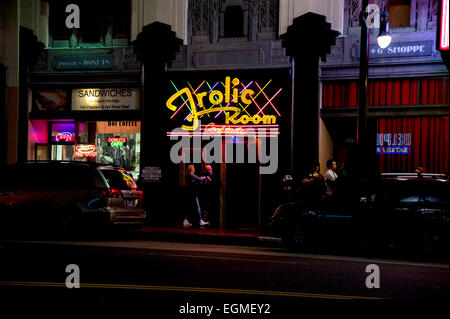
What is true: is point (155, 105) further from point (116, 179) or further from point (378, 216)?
point (378, 216)

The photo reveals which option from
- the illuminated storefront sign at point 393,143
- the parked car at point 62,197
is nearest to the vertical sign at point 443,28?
the illuminated storefront sign at point 393,143

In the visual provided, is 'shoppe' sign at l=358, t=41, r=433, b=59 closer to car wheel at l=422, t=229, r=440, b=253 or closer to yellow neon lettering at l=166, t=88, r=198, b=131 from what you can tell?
yellow neon lettering at l=166, t=88, r=198, b=131

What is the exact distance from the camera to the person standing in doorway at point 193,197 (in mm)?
16125

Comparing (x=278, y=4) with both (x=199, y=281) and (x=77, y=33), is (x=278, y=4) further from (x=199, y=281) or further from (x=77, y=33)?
(x=199, y=281)

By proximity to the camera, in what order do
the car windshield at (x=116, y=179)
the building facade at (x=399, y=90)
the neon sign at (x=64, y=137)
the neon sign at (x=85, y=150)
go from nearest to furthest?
the car windshield at (x=116, y=179)
the building facade at (x=399, y=90)
the neon sign at (x=85, y=150)
the neon sign at (x=64, y=137)

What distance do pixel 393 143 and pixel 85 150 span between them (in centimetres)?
1044

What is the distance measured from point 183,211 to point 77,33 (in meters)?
7.58

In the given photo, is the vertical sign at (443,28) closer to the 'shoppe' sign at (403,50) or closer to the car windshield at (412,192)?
the 'shoppe' sign at (403,50)

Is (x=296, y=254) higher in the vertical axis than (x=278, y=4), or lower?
lower

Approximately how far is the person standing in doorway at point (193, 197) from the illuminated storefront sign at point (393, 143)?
537 cm

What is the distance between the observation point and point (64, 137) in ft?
64.6

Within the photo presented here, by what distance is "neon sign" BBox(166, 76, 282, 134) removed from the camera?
1723 cm

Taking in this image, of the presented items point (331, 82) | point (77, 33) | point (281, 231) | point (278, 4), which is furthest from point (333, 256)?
point (77, 33)
